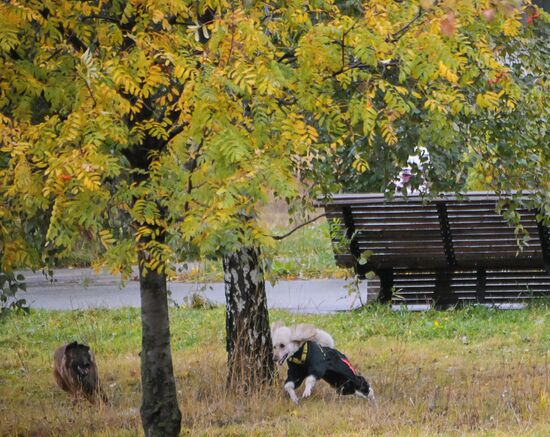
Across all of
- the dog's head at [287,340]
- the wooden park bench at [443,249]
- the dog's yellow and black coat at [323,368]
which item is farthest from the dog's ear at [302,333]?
the wooden park bench at [443,249]

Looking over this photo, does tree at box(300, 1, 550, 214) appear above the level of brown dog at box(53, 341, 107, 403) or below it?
above

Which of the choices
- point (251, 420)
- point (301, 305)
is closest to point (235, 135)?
point (251, 420)

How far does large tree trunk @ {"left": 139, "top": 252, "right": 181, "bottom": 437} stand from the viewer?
256 inches

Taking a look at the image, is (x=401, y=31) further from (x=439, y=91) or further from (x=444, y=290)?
(x=444, y=290)

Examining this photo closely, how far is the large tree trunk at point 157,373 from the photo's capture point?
6496 millimetres

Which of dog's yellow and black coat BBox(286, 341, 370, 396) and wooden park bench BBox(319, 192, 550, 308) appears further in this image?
wooden park bench BBox(319, 192, 550, 308)

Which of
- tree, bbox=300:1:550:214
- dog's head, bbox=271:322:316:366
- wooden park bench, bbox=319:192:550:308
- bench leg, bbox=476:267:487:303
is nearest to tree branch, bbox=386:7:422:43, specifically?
tree, bbox=300:1:550:214

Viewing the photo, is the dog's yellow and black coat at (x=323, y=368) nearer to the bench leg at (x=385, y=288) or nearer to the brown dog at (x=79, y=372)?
the brown dog at (x=79, y=372)

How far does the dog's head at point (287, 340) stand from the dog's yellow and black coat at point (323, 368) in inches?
4.7

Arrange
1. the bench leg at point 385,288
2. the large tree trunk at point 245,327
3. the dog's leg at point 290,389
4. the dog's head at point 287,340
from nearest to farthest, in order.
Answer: the dog's leg at point 290,389 < the dog's head at point 287,340 < the large tree trunk at point 245,327 < the bench leg at point 385,288

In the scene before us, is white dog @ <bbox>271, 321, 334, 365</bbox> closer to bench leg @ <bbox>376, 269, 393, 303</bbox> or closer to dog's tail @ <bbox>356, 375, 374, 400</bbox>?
dog's tail @ <bbox>356, 375, 374, 400</bbox>

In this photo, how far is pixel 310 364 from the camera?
7.60 meters

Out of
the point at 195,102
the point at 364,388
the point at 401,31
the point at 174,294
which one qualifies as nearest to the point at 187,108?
the point at 195,102

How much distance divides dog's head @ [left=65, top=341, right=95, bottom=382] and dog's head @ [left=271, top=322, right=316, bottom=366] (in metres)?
Result: 1.35
